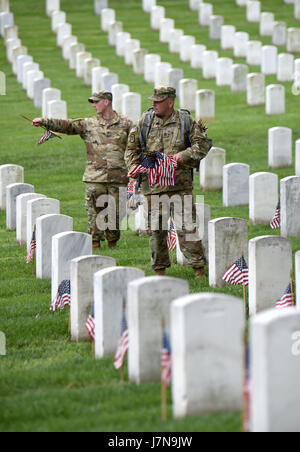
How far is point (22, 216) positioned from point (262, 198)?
312cm

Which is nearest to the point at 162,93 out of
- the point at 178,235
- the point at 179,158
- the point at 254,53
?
the point at 179,158

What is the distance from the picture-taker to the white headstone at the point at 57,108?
22.4 metres

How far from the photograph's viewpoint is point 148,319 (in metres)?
7.44

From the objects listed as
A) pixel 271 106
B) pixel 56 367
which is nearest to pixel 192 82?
pixel 271 106

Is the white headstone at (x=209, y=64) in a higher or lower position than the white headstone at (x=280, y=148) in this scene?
higher

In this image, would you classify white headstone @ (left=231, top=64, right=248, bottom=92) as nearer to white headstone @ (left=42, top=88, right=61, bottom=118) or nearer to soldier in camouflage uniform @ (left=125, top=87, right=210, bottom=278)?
white headstone @ (left=42, top=88, right=61, bottom=118)

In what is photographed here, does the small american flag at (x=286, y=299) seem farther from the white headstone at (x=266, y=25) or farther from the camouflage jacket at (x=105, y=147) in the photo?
the white headstone at (x=266, y=25)

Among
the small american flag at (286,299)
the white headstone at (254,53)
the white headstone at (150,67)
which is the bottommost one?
the small american flag at (286,299)

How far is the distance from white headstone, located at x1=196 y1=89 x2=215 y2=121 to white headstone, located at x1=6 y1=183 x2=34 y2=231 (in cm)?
763

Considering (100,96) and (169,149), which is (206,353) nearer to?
(169,149)

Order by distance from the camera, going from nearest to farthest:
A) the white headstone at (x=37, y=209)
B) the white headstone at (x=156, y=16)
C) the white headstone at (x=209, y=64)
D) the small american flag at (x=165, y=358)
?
the small american flag at (x=165, y=358)
the white headstone at (x=37, y=209)
the white headstone at (x=209, y=64)
the white headstone at (x=156, y=16)

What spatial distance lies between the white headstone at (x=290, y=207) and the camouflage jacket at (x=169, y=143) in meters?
2.74

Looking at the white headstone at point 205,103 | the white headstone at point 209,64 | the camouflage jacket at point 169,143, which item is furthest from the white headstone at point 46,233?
the white headstone at point 209,64
